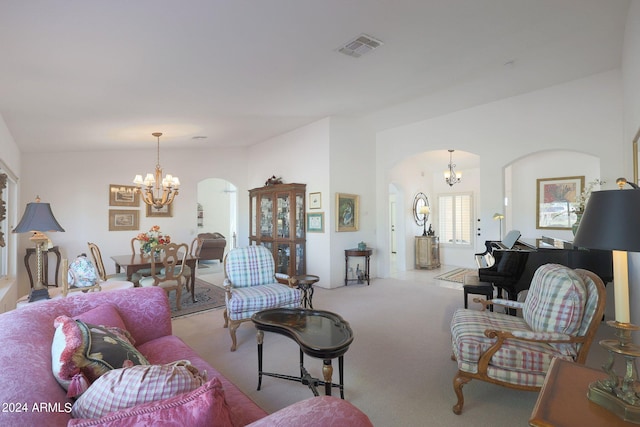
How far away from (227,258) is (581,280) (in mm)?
3316

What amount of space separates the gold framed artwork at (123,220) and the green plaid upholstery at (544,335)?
22.7 ft

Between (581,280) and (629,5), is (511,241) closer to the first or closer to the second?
(581,280)

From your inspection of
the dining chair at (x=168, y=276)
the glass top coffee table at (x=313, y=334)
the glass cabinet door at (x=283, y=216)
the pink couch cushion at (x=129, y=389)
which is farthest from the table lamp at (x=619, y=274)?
the glass cabinet door at (x=283, y=216)

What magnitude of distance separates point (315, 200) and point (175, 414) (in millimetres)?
5401

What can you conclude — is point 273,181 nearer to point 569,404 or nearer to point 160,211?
point 160,211

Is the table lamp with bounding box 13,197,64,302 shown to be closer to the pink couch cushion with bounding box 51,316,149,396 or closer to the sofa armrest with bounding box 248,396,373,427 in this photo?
the pink couch cushion with bounding box 51,316,149,396

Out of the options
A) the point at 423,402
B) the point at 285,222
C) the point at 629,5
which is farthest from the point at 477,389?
the point at 285,222

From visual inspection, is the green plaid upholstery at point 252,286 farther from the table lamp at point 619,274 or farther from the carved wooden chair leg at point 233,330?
the table lamp at point 619,274

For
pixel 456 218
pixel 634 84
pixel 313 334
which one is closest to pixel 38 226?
pixel 313 334

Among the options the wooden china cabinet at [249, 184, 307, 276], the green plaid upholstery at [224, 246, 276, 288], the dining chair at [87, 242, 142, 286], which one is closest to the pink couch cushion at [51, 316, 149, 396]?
the green plaid upholstery at [224, 246, 276, 288]

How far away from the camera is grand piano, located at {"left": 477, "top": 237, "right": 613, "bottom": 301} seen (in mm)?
3582

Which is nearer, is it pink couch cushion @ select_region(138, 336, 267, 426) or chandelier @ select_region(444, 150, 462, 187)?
pink couch cushion @ select_region(138, 336, 267, 426)

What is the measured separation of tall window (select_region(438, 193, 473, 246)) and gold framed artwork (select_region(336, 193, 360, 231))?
3827 mm

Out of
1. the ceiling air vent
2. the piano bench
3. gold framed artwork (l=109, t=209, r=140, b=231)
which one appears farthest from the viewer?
gold framed artwork (l=109, t=209, r=140, b=231)
